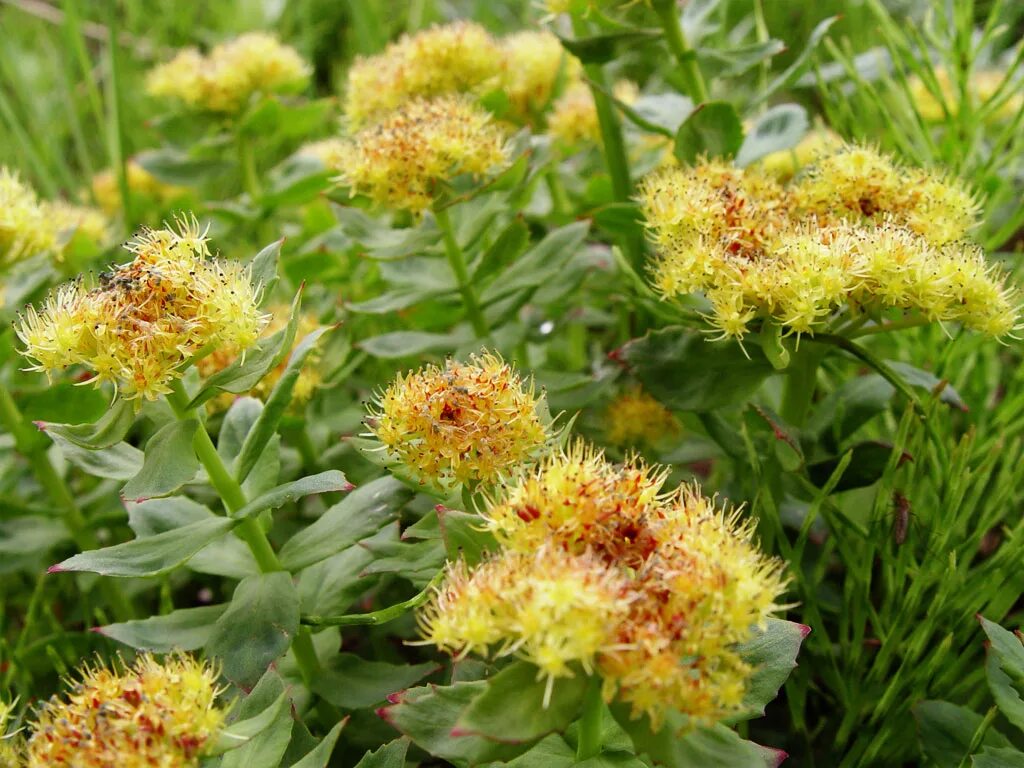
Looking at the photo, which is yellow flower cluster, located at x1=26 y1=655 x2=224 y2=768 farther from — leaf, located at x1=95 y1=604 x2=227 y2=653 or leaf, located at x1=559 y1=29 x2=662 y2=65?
leaf, located at x1=559 y1=29 x2=662 y2=65

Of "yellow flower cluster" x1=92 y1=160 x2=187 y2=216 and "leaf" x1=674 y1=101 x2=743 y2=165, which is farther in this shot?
"yellow flower cluster" x1=92 y1=160 x2=187 y2=216

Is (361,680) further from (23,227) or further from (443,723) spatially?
(23,227)

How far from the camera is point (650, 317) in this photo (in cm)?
197

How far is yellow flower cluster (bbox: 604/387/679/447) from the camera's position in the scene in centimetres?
179

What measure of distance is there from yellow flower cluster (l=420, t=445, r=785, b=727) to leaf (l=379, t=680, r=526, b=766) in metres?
0.07

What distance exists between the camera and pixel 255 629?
4.13 feet

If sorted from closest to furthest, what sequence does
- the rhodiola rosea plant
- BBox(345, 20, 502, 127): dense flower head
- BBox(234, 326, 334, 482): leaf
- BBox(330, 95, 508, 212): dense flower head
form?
the rhodiola rosea plant, BBox(234, 326, 334, 482): leaf, BBox(330, 95, 508, 212): dense flower head, BBox(345, 20, 502, 127): dense flower head

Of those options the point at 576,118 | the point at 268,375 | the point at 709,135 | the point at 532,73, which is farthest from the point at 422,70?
the point at 268,375

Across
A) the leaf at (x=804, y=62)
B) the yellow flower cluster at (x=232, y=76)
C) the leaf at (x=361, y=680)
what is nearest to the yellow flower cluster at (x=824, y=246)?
the leaf at (x=804, y=62)

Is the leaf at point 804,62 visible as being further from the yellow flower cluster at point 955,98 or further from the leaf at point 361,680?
the leaf at point 361,680

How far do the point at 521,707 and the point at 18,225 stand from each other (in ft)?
4.47

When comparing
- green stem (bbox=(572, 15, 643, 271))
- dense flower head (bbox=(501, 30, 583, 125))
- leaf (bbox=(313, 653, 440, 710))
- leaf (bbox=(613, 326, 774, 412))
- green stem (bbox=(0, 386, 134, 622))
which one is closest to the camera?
leaf (bbox=(313, 653, 440, 710))

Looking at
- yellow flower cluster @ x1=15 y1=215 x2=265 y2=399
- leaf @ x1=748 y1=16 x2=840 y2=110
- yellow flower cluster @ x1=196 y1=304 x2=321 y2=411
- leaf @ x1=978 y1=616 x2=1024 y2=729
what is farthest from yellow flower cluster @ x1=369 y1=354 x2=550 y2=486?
leaf @ x1=748 y1=16 x2=840 y2=110

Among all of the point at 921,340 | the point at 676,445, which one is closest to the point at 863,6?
the point at 921,340
